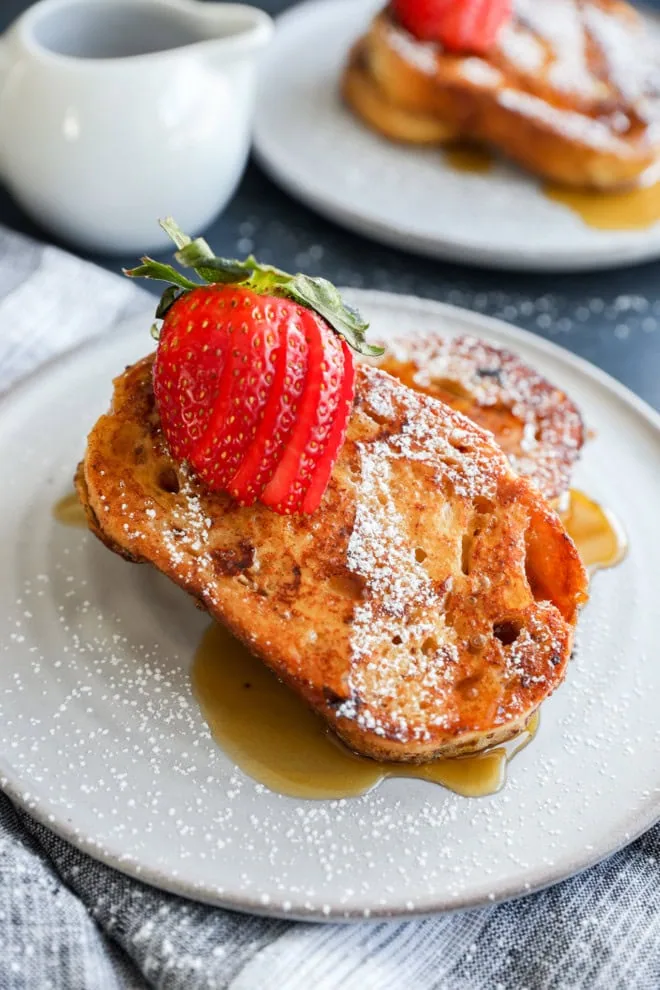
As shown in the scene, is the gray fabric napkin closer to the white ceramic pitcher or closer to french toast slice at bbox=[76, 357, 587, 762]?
french toast slice at bbox=[76, 357, 587, 762]

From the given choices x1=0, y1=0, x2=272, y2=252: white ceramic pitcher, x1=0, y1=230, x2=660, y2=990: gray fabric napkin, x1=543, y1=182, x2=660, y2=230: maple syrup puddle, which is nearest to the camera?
x1=0, y1=230, x2=660, y2=990: gray fabric napkin

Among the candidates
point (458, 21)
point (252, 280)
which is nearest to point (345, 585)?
point (252, 280)

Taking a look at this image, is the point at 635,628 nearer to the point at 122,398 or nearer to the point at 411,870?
the point at 411,870

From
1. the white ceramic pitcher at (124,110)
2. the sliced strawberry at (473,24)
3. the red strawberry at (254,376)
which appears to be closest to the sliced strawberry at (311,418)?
the red strawberry at (254,376)

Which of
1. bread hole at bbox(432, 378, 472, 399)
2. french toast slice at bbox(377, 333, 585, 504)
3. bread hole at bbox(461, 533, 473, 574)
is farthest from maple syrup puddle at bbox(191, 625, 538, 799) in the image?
bread hole at bbox(432, 378, 472, 399)

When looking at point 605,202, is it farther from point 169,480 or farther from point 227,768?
point 227,768
